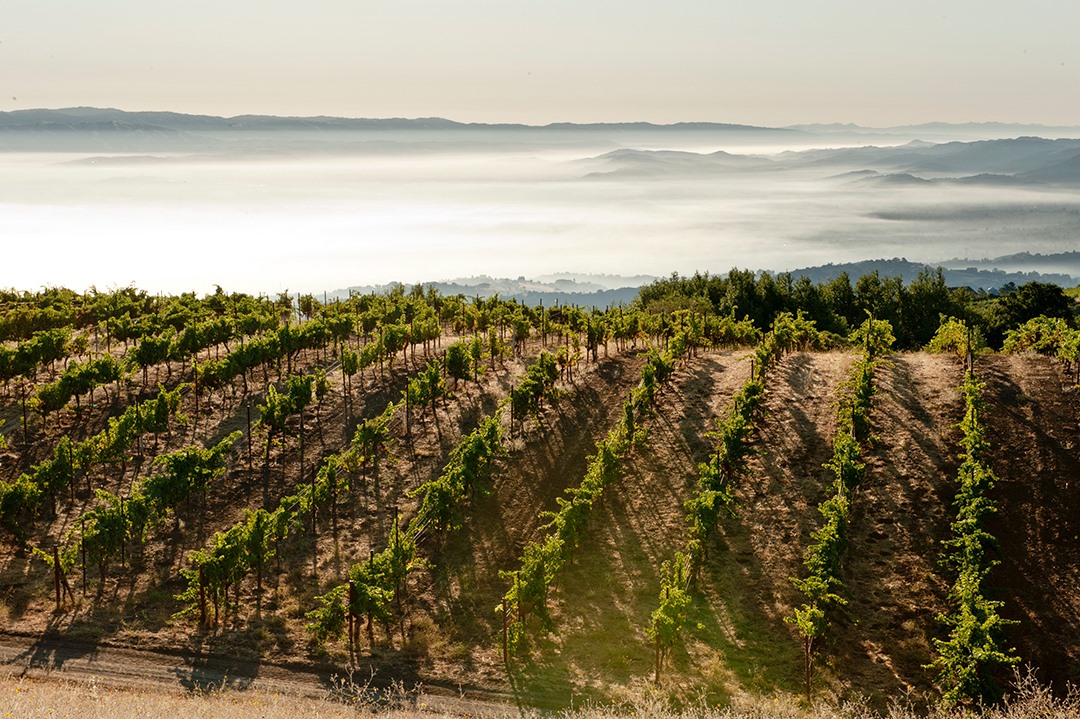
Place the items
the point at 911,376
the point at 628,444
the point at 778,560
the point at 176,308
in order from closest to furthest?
1. the point at 778,560
2. the point at 628,444
3. the point at 911,376
4. the point at 176,308

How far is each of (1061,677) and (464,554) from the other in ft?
62.2

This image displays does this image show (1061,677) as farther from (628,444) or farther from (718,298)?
(718,298)

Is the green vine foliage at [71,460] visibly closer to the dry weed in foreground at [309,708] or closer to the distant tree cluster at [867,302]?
the dry weed in foreground at [309,708]

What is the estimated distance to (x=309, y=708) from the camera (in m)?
23.6

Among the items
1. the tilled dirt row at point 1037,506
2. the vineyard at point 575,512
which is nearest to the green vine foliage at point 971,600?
the vineyard at point 575,512

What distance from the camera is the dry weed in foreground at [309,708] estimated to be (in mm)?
21812

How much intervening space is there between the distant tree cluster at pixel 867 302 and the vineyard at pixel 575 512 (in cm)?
2499

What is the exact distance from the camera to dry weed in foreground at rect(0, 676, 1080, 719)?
21.8 meters

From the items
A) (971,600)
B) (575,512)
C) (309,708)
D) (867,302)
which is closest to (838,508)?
(971,600)

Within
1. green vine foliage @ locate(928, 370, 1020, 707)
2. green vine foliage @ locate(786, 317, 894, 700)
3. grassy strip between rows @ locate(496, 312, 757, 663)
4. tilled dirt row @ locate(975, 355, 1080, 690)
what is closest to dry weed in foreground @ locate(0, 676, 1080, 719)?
green vine foliage @ locate(928, 370, 1020, 707)

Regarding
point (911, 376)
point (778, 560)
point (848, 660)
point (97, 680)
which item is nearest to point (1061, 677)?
point (848, 660)

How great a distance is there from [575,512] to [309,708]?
1077 centimetres

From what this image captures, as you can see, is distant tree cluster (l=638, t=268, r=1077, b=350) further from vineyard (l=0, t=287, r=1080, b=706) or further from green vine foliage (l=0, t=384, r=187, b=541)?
green vine foliage (l=0, t=384, r=187, b=541)

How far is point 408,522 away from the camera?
33.2m
